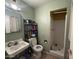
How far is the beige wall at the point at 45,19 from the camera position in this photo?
3.03 meters

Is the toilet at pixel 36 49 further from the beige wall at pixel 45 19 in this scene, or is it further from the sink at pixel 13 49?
the sink at pixel 13 49

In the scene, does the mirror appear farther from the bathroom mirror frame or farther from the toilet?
the toilet

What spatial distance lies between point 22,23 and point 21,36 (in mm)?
564

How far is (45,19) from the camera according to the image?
336 cm

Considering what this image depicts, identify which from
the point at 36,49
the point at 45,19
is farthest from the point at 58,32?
the point at 36,49

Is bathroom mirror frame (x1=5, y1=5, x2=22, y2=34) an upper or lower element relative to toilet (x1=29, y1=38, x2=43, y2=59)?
upper

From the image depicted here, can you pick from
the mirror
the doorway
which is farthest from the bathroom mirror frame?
the doorway

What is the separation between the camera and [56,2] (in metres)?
2.92

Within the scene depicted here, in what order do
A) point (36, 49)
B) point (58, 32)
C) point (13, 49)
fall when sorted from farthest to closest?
point (58, 32) < point (36, 49) < point (13, 49)

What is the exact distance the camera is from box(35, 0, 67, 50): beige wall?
3032 mm

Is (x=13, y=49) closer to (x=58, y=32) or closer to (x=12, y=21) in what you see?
(x=12, y=21)

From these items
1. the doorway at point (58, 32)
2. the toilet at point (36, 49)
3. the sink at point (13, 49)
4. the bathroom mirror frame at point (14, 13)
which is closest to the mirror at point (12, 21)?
the bathroom mirror frame at point (14, 13)

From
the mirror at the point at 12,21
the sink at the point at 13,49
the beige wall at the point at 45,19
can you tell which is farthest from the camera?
the beige wall at the point at 45,19
